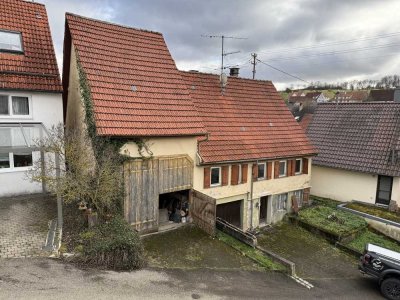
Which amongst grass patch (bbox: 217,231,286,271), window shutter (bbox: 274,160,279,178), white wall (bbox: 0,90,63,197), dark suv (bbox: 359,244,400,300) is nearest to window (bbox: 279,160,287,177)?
window shutter (bbox: 274,160,279,178)

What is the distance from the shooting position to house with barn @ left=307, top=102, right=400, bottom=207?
19.8 meters

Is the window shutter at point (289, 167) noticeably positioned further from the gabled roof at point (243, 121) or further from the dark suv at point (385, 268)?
the dark suv at point (385, 268)

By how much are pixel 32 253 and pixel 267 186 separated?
12.6 m

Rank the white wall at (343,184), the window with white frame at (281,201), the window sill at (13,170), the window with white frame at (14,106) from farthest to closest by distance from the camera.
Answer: the white wall at (343,184), the window with white frame at (281,201), the window sill at (13,170), the window with white frame at (14,106)

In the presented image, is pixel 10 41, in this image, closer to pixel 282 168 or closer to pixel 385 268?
pixel 282 168

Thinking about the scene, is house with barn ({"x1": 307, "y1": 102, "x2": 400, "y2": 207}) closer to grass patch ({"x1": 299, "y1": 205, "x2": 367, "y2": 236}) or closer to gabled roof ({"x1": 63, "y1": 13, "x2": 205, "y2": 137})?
grass patch ({"x1": 299, "y1": 205, "x2": 367, "y2": 236})

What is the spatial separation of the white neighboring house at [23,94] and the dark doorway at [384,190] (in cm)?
1930

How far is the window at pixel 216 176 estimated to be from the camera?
1581 centimetres

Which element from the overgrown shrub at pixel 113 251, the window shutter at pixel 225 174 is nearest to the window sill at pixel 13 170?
the overgrown shrub at pixel 113 251

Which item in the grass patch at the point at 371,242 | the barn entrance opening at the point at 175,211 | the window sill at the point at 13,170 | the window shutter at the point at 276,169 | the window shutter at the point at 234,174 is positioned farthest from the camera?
the window shutter at the point at 276,169

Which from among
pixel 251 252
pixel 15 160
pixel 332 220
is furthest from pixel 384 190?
pixel 15 160

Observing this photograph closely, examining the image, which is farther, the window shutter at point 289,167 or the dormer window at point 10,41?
the window shutter at point 289,167

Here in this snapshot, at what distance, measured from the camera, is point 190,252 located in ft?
39.2

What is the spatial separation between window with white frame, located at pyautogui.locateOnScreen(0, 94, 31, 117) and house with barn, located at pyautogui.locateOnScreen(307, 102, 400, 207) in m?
18.7
